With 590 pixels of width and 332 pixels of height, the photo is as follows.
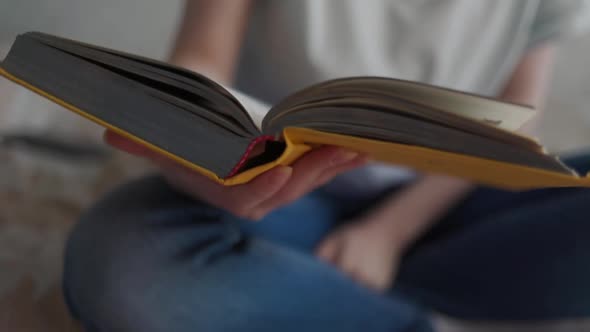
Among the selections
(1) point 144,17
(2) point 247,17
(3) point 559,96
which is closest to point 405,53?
(2) point 247,17

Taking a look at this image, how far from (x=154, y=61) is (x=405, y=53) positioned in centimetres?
36

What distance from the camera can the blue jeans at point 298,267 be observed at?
1.76ft

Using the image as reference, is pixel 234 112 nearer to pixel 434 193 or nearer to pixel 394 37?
pixel 394 37

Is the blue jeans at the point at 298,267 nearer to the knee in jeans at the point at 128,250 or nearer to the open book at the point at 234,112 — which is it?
the knee in jeans at the point at 128,250

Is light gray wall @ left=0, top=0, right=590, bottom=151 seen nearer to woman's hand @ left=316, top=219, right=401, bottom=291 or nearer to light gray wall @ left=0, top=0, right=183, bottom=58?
light gray wall @ left=0, top=0, right=183, bottom=58

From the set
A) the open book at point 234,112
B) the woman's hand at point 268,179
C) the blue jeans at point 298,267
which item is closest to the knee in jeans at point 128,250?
the blue jeans at point 298,267

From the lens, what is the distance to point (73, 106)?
1.15 ft

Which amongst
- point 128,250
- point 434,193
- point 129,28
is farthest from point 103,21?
point 434,193

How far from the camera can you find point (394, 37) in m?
0.62

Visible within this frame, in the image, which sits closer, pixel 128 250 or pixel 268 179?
pixel 268 179

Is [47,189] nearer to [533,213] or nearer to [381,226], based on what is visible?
Answer: [381,226]

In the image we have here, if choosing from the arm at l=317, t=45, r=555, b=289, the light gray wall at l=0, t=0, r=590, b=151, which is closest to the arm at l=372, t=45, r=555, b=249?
the arm at l=317, t=45, r=555, b=289

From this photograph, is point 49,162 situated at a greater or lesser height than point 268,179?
lesser

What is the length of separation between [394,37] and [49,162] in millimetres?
488
